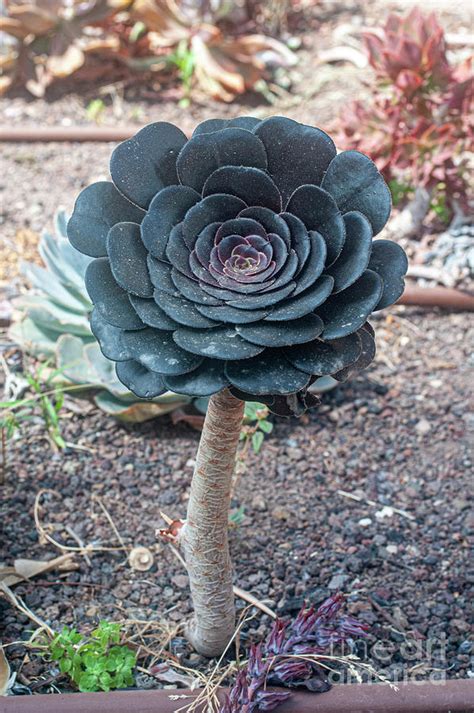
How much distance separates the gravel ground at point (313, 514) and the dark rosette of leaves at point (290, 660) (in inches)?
7.2

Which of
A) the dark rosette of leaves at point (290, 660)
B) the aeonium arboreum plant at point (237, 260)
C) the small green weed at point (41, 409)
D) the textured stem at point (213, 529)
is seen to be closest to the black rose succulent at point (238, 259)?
the aeonium arboreum plant at point (237, 260)

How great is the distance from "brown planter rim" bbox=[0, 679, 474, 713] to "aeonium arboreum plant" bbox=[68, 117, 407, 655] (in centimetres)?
39

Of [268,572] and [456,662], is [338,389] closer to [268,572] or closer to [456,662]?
[268,572]

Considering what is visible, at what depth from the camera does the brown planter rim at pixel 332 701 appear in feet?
3.68

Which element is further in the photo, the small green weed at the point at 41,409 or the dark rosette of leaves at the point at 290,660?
the small green weed at the point at 41,409

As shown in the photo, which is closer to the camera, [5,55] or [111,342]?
[111,342]

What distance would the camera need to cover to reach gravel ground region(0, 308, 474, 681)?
146 cm

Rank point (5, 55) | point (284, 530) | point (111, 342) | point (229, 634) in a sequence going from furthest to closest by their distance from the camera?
point (5, 55) → point (284, 530) → point (229, 634) → point (111, 342)

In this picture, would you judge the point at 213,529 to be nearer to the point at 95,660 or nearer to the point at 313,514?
the point at 95,660

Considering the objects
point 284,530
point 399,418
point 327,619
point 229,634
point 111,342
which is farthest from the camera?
point 399,418

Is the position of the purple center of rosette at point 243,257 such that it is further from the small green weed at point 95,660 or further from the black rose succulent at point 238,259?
the small green weed at point 95,660

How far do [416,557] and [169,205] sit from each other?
89 centimetres

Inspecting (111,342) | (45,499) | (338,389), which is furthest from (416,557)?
(111,342)

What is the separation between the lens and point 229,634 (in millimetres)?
1361
